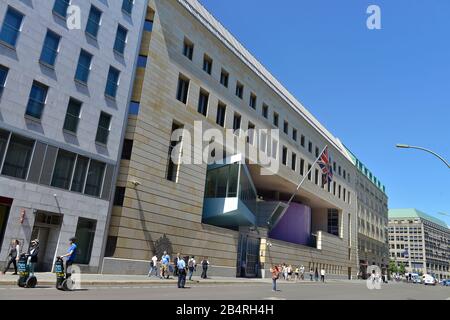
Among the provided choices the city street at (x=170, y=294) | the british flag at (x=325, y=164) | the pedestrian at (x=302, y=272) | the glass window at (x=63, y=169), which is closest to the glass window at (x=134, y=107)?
the glass window at (x=63, y=169)

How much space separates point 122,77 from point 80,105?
426 cm

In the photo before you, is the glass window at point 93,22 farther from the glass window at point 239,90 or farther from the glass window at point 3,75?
the glass window at point 239,90

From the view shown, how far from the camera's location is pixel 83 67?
979 inches

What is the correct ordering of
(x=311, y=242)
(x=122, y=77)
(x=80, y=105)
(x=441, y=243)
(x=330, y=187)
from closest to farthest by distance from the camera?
(x=80, y=105) → (x=122, y=77) → (x=311, y=242) → (x=330, y=187) → (x=441, y=243)

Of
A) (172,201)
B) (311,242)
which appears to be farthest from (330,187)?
(172,201)

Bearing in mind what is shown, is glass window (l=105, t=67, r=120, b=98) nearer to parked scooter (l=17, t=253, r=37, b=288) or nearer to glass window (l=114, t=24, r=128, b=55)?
glass window (l=114, t=24, r=128, b=55)

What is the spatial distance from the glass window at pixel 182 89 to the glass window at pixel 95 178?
1053 centimetres

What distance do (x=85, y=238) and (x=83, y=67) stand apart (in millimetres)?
11263

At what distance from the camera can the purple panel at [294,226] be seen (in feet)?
168

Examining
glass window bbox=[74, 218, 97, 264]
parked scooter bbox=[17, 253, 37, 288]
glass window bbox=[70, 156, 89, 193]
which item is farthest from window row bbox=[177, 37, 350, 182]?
parked scooter bbox=[17, 253, 37, 288]

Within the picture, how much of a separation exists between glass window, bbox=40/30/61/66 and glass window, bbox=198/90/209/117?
14512mm

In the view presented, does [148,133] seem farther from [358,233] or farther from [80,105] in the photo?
[358,233]
